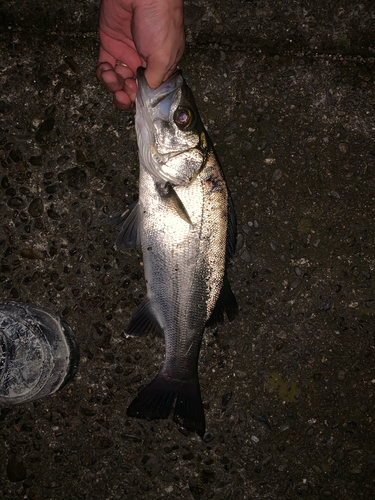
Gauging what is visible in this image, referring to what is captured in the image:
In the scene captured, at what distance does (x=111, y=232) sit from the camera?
296cm

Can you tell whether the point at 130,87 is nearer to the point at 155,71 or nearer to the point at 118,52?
the point at 118,52

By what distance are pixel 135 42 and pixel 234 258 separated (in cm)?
179

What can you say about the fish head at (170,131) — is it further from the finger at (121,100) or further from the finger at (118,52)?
the finger at (118,52)

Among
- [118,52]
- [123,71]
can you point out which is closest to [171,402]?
[123,71]

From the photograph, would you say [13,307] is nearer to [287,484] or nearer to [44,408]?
[44,408]

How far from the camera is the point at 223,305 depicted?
2607 mm

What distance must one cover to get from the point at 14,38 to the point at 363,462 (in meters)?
4.61

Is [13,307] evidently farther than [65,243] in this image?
No

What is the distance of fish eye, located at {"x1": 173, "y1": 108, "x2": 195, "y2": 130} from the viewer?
7.72ft

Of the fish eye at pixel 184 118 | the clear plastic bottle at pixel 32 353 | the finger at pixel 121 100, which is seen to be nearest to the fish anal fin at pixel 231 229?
the fish eye at pixel 184 118

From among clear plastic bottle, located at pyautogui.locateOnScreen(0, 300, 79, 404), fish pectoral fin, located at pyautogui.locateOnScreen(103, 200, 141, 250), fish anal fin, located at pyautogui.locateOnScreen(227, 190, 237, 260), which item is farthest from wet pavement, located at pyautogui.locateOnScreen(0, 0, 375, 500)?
fish anal fin, located at pyautogui.locateOnScreen(227, 190, 237, 260)

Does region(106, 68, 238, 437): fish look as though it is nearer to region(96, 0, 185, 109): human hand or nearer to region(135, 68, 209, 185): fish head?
region(135, 68, 209, 185): fish head

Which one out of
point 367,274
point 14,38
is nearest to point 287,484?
point 367,274

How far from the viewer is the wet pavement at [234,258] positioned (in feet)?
9.58
